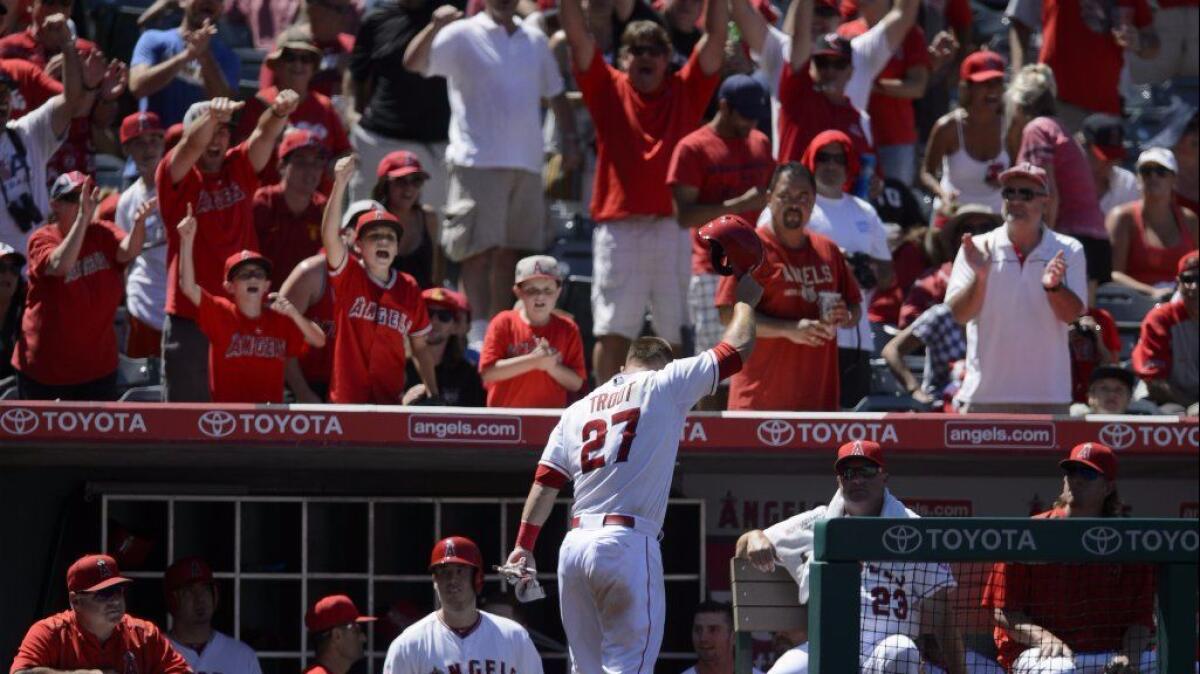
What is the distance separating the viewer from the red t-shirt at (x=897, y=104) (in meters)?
12.3

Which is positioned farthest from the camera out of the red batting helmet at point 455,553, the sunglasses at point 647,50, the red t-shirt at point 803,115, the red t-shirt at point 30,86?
the red t-shirt at point 30,86

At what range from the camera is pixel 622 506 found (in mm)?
7637

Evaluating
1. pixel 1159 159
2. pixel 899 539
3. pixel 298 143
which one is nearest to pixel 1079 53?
pixel 1159 159

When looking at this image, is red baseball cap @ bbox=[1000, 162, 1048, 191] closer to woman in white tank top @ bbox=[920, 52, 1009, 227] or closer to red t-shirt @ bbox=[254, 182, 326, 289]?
woman in white tank top @ bbox=[920, 52, 1009, 227]

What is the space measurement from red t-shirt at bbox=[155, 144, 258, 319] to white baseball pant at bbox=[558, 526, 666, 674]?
8.99ft

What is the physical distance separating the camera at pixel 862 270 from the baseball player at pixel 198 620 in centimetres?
332

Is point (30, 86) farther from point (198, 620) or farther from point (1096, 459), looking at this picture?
point (1096, 459)

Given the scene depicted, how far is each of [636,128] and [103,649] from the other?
12.6 feet

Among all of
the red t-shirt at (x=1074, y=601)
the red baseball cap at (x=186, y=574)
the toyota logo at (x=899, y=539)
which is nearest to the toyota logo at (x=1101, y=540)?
the toyota logo at (x=899, y=539)

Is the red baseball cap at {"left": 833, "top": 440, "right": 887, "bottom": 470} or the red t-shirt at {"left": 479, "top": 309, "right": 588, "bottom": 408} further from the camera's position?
the red t-shirt at {"left": 479, "top": 309, "right": 588, "bottom": 408}

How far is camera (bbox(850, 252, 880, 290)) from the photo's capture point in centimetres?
1020

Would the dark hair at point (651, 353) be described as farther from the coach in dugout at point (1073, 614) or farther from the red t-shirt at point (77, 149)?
the red t-shirt at point (77, 149)

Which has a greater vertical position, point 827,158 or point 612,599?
point 827,158

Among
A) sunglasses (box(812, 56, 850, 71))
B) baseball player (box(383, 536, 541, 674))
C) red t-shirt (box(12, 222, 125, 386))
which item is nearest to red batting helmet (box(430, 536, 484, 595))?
baseball player (box(383, 536, 541, 674))
